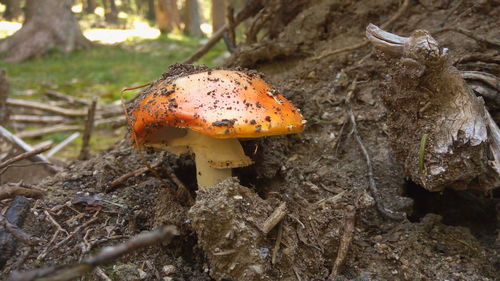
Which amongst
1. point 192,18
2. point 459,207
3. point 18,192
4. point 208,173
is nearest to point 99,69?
point 192,18

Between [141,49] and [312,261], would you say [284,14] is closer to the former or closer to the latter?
[312,261]

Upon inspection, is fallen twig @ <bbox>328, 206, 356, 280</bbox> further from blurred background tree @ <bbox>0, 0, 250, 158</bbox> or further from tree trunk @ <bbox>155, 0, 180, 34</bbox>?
tree trunk @ <bbox>155, 0, 180, 34</bbox>

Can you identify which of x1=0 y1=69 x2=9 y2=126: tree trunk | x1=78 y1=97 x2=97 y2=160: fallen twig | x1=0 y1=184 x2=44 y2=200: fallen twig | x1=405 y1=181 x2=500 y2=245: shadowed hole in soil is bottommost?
x1=0 y1=69 x2=9 y2=126: tree trunk

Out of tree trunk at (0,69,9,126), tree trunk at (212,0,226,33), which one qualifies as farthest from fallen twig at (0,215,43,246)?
tree trunk at (212,0,226,33)

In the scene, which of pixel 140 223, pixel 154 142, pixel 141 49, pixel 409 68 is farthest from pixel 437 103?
pixel 141 49

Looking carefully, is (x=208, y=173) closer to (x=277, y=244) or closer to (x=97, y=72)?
(x=277, y=244)

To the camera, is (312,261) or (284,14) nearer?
(312,261)
